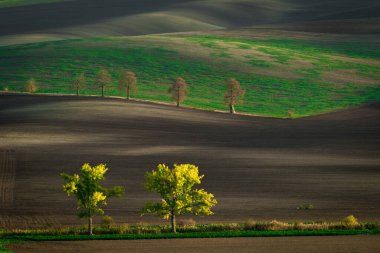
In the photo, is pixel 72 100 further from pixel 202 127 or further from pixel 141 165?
pixel 141 165

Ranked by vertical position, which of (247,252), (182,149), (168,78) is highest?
(168,78)

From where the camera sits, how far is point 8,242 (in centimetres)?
4322

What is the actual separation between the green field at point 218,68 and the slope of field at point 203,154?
437 inches

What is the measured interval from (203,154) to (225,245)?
29242 millimetres

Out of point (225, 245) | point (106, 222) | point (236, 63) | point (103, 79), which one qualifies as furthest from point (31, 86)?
point (225, 245)

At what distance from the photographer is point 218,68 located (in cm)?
12706

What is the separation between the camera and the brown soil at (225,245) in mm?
40594

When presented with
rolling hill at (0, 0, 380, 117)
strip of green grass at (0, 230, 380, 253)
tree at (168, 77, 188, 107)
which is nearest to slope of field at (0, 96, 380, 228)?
tree at (168, 77, 188, 107)

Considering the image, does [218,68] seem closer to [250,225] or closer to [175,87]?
[175,87]

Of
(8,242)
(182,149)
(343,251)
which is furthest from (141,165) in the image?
(343,251)

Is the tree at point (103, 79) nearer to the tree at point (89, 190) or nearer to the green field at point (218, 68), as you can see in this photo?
the green field at point (218, 68)

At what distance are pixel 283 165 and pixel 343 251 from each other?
2673 cm

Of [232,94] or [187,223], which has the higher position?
[232,94]

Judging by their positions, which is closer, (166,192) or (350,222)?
(350,222)
